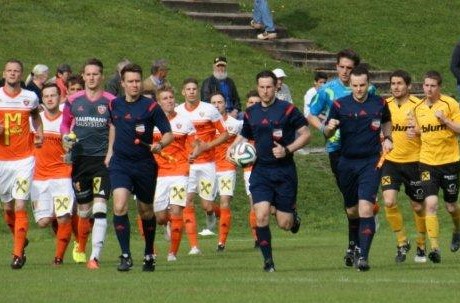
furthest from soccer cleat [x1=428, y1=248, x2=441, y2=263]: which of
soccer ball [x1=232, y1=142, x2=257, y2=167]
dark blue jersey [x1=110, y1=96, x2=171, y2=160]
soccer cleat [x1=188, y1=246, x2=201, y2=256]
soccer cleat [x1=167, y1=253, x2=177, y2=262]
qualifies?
soccer cleat [x1=188, y1=246, x2=201, y2=256]

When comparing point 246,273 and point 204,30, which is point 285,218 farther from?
point 204,30

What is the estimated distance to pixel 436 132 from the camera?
Answer: 20.0 meters

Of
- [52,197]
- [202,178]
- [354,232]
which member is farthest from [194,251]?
[354,232]

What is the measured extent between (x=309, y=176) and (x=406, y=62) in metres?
9.70

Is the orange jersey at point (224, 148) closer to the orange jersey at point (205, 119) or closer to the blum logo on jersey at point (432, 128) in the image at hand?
the orange jersey at point (205, 119)

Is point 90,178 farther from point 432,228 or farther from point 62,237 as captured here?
point 432,228

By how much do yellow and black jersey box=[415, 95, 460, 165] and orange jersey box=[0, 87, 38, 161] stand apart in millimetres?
4791

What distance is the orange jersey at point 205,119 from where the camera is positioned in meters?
22.7

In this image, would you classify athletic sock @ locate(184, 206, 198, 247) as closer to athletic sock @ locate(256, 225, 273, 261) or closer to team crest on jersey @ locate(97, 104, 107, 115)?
team crest on jersey @ locate(97, 104, 107, 115)

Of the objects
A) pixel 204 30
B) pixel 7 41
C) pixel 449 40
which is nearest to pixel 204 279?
pixel 7 41

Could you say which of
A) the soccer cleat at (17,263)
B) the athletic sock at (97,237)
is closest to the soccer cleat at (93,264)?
the athletic sock at (97,237)

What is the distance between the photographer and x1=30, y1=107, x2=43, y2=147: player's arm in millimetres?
19578

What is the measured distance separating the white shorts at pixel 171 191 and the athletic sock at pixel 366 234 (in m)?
3.53

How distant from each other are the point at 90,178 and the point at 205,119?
3.53 meters
